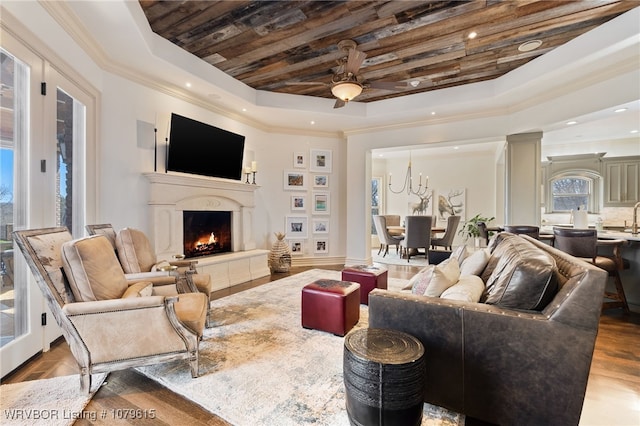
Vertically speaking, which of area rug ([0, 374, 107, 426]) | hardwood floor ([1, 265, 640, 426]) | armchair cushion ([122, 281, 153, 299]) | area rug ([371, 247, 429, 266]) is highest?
armchair cushion ([122, 281, 153, 299])

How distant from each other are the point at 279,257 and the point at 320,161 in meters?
2.34

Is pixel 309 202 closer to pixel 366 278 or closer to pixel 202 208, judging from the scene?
pixel 202 208

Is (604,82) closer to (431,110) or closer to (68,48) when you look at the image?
(431,110)

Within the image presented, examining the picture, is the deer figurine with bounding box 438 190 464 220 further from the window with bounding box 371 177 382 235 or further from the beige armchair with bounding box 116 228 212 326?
the beige armchair with bounding box 116 228 212 326

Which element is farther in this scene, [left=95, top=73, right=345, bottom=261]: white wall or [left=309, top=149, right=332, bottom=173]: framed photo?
[left=309, top=149, right=332, bottom=173]: framed photo

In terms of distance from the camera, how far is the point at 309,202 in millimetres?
6246

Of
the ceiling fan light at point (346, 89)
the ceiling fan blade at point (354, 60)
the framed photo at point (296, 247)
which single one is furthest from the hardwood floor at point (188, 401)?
the framed photo at point (296, 247)

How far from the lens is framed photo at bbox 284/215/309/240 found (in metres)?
6.10

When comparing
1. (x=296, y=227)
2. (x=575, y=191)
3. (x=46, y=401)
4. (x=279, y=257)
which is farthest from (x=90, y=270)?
(x=575, y=191)

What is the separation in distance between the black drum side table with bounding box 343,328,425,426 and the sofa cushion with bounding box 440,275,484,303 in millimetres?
467

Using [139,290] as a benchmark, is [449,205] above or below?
above

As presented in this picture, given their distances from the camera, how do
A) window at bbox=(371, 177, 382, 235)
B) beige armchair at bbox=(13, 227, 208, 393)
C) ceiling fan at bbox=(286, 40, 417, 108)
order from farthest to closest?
window at bbox=(371, 177, 382, 235) < ceiling fan at bbox=(286, 40, 417, 108) < beige armchair at bbox=(13, 227, 208, 393)

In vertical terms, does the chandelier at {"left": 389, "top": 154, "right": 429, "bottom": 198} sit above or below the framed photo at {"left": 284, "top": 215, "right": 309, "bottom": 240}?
above

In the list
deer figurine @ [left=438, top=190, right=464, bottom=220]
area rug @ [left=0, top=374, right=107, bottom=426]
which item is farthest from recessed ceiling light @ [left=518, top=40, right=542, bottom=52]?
deer figurine @ [left=438, top=190, right=464, bottom=220]
